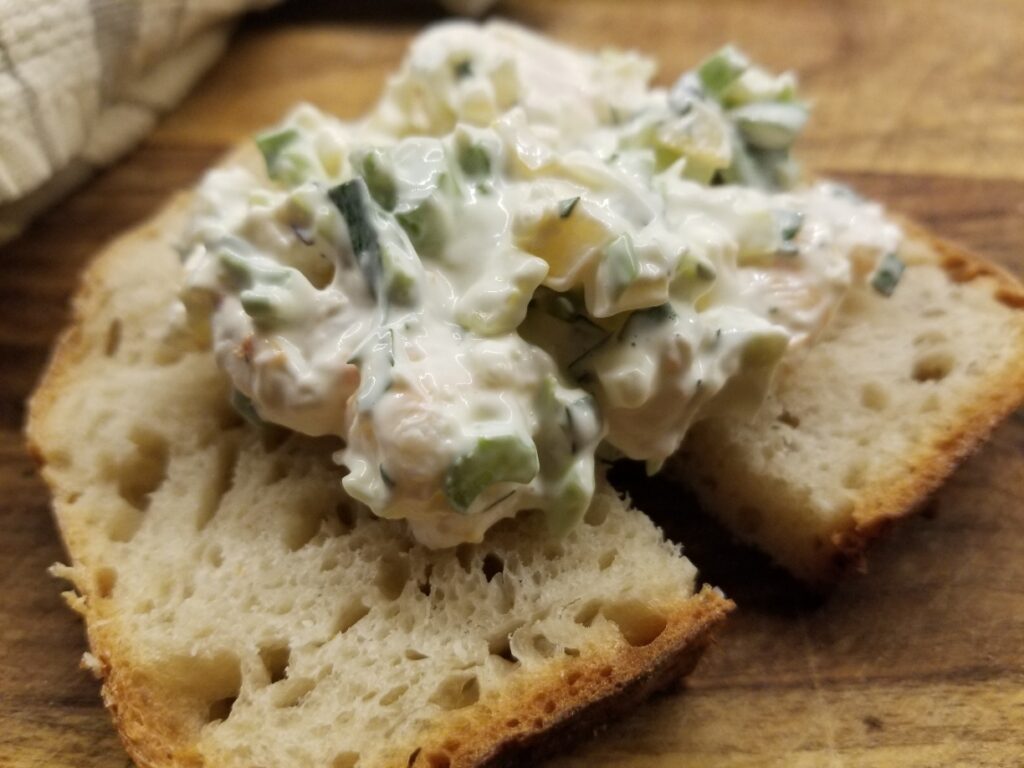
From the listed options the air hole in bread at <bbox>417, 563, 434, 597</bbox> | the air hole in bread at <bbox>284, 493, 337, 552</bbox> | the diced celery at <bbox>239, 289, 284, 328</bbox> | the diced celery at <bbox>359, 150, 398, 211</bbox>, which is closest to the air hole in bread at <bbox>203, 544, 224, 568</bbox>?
the air hole in bread at <bbox>284, 493, 337, 552</bbox>

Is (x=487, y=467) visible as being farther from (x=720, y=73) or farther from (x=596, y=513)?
(x=720, y=73)

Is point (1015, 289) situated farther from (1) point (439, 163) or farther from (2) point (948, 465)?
→ (1) point (439, 163)

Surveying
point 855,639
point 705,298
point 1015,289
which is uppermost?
point 705,298

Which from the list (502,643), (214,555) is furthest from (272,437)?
(502,643)

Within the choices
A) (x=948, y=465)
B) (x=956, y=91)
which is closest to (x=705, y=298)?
(x=948, y=465)

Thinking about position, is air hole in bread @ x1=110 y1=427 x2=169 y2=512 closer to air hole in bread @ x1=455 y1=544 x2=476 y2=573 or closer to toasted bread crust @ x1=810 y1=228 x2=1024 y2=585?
air hole in bread @ x1=455 y1=544 x2=476 y2=573
